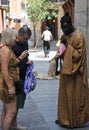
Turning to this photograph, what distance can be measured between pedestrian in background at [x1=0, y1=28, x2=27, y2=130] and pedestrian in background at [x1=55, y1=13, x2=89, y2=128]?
108 cm

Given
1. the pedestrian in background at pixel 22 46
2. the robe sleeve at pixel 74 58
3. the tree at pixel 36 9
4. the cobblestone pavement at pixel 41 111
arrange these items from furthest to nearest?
the tree at pixel 36 9, the cobblestone pavement at pixel 41 111, the robe sleeve at pixel 74 58, the pedestrian in background at pixel 22 46

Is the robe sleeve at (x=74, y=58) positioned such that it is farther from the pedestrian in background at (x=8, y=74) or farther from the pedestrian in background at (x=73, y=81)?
the pedestrian in background at (x=8, y=74)

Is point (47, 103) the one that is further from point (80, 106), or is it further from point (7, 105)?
point (7, 105)

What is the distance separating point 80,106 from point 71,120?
0.27 metres

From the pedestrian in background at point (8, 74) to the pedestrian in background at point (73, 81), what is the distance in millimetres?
1083

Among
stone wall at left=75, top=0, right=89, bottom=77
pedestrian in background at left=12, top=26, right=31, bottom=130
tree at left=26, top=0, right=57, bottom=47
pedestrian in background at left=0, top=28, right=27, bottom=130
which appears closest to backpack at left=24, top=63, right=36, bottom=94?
pedestrian in background at left=12, top=26, right=31, bottom=130

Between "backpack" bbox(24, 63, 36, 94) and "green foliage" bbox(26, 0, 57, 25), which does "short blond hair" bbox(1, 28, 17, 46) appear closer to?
"backpack" bbox(24, 63, 36, 94)

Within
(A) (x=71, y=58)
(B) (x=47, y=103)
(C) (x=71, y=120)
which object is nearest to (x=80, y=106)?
(C) (x=71, y=120)

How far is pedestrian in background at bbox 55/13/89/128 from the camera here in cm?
712

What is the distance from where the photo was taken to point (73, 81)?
24.0 feet

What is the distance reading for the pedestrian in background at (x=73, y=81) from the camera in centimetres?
712

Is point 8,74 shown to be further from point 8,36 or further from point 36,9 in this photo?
point 36,9

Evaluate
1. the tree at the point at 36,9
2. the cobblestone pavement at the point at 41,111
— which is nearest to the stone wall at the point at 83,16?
the cobblestone pavement at the point at 41,111

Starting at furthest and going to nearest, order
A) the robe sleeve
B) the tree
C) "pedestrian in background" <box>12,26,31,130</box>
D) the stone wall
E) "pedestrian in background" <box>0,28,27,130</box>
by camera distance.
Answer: the tree, the stone wall, the robe sleeve, "pedestrian in background" <box>12,26,31,130</box>, "pedestrian in background" <box>0,28,27,130</box>
